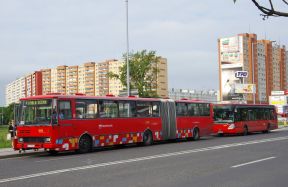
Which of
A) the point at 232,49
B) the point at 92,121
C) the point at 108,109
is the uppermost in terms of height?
the point at 232,49

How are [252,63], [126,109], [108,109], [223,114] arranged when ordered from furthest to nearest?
[252,63] → [223,114] → [126,109] → [108,109]

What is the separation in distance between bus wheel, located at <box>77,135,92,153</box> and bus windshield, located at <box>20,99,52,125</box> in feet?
6.74

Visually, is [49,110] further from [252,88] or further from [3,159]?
[252,88]

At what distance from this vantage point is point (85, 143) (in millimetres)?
20281

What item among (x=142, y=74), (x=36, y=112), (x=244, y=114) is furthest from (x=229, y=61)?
(x=36, y=112)

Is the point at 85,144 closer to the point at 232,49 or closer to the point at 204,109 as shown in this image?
the point at 204,109

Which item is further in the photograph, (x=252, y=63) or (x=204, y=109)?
(x=252, y=63)

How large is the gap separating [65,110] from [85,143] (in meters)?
1.93

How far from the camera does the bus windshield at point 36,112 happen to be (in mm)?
18812

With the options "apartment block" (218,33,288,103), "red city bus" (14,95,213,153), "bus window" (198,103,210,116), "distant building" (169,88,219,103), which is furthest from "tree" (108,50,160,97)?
"distant building" (169,88,219,103)

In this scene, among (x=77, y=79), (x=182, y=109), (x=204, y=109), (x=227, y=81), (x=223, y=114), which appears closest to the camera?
(x=182, y=109)

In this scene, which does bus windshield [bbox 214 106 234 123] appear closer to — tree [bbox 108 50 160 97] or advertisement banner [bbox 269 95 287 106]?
tree [bbox 108 50 160 97]

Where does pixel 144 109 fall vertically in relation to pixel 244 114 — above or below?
above

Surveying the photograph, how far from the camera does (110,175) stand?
11297 millimetres
